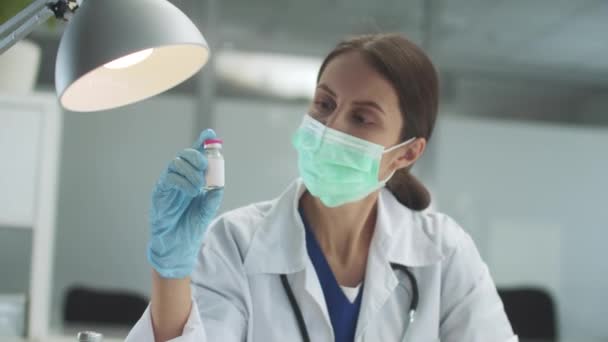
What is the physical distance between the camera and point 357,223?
5.36ft

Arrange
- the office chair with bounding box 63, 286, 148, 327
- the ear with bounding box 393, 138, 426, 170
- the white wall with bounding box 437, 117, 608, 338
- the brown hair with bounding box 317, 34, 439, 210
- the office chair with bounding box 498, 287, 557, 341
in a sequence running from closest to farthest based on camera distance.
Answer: the brown hair with bounding box 317, 34, 439, 210
the ear with bounding box 393, 138, 426, 170
the office chair with bounding box 63, 286, 148, 327
the office chair with bounding box 498, 287, 557, 341
the white wall with bounding box 437, 117, 608, 338

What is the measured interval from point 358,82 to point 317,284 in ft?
1.40

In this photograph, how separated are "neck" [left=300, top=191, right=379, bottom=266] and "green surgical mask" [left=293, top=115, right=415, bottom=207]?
0.03 metres

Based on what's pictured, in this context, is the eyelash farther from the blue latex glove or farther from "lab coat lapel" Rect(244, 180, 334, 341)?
the blue latex glove

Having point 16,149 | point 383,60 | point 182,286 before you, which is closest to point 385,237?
point 383,60

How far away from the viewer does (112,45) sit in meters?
0.89

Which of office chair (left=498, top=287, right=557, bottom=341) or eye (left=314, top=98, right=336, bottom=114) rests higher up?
eye (left=314, top=98, right=336, bottom=114)

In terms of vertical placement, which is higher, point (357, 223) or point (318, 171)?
point (318, 171)

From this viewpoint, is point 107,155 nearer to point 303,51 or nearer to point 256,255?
point 303,51

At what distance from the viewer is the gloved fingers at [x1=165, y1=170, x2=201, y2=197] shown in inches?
44.8

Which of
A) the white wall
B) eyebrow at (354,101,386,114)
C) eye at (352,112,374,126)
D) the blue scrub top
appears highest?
Answer: eyebrow at (354,101,386,114)

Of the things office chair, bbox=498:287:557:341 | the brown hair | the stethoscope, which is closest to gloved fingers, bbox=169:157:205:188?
the stethoscope

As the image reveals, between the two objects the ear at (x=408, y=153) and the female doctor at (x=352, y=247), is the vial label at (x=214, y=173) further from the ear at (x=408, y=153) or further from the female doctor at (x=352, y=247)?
the ear at (x=408, y=153)

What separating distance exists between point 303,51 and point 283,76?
189 mm
